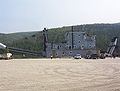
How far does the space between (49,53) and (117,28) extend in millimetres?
78736

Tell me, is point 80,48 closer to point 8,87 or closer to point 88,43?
point 88,43

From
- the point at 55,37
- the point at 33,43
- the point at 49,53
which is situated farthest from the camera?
the point at 55,37

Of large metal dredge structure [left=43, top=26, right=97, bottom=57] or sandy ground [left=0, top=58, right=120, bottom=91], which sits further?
large metal dredge structure [left=43, top=26, right=97, bottom=57]

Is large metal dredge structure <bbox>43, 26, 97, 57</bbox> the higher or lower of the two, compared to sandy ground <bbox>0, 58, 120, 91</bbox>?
higher

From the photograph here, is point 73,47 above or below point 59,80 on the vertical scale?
above

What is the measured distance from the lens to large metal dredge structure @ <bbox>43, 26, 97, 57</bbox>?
89.2 m

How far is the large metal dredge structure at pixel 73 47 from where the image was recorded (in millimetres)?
89188

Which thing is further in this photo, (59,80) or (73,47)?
(73,47)

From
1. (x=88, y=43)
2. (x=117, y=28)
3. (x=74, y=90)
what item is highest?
(x=117, y=28)

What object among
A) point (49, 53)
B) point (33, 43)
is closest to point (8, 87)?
point (49, 53)

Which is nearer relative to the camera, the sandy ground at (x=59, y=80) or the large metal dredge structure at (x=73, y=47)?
the sandy ground at (x=59, y=80)

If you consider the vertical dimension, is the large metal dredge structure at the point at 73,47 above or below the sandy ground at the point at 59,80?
above

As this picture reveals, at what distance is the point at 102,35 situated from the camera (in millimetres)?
139750

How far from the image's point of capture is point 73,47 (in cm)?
9131
